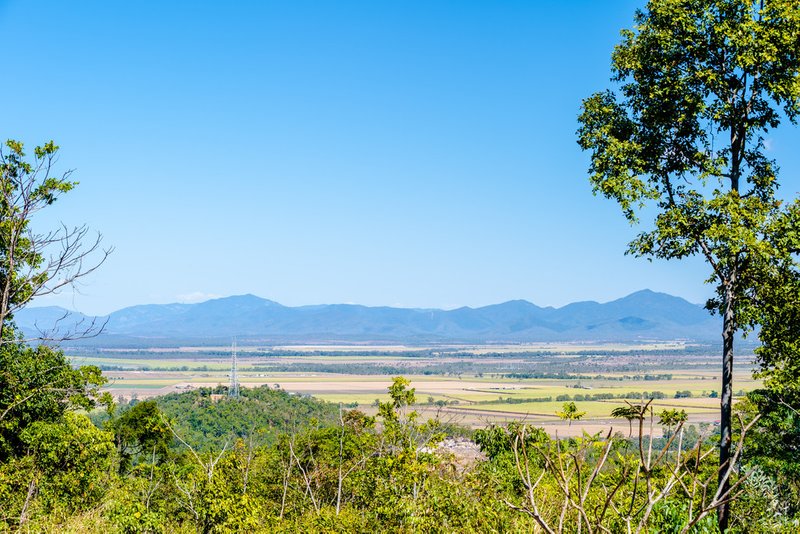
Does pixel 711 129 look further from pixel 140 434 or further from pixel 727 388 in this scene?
pixel 140 434

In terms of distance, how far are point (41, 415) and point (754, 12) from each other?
28416 mm

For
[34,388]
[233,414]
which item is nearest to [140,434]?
[34,388]

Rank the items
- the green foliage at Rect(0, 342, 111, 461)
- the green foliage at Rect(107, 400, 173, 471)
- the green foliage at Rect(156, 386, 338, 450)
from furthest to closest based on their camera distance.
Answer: the green foliage at Rect(156, 386, 338, 450) < the green foliage at Rect(107, 400, 173, 471) < the green foliage at Rect(0, 342, 111, 461)

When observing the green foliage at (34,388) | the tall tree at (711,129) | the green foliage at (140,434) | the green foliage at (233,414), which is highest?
the tall tree at (711,129)

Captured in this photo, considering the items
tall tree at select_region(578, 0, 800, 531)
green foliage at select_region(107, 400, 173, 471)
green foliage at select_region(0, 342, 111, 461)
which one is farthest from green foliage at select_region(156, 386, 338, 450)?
tall tree at select_region(578, 0, 800, 531)

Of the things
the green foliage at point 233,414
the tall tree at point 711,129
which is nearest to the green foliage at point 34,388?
the tall tree at point 711,129

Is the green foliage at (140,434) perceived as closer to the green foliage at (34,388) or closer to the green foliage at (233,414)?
the green foliage at (233,414)

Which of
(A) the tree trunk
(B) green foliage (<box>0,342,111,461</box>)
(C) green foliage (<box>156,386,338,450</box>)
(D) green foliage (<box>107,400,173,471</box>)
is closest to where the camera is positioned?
(A) the tree trunk

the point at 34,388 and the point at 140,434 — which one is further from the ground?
the point at 34,388

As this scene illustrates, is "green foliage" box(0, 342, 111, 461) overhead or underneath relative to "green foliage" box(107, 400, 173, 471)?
overhead

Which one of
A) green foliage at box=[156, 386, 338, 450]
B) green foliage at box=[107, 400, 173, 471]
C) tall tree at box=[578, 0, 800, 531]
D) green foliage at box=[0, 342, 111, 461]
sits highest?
tall tree at box=[578, 0, 800, 531]

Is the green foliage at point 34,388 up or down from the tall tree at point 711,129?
down

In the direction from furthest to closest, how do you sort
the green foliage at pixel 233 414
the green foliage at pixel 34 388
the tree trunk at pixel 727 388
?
the green foliage at pixel 233 414 < the green foliage at pixel 34 388 < the tree trunk at pixel 727 388

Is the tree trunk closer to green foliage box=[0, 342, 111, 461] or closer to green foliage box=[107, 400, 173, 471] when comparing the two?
green foliage box=[0, 342, 111, 461]
